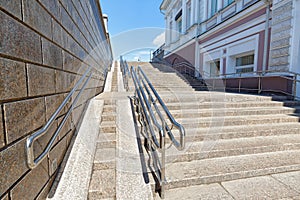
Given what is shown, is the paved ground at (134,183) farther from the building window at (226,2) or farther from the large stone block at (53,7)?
the building window at (226,2)

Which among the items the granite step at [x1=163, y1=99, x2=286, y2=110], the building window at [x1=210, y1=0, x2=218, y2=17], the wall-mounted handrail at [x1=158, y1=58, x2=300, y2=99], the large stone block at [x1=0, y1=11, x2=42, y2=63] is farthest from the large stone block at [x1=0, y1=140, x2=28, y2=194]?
the building window at [x1=210, y1=0, x2=218, y2=17]

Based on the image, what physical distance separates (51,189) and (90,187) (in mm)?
338

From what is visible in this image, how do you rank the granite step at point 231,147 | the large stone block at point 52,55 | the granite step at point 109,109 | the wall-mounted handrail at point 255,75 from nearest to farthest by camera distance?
1. the large stone block at point 52,55
2. the granite step at point 231,147
3. the granite step at point 109,109
4. the wall-mounted handrail at point 255,75

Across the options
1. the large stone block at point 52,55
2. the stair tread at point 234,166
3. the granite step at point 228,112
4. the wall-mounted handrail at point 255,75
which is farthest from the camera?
the wall-mounted handrail at point 255,75

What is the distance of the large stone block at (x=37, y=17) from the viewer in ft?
3.81

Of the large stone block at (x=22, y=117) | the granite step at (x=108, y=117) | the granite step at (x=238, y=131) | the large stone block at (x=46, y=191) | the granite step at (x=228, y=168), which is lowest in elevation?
the granite step at (x=228, y=168)

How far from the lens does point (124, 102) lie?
312 centimetres

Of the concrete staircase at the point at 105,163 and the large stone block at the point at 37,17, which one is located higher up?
the large stone block at the point at 37,17

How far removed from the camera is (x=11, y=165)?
3.20 ft

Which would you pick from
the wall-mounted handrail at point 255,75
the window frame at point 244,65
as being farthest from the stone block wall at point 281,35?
the window frame at point 244,65

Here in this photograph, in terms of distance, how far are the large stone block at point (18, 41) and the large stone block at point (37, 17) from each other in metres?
0.07

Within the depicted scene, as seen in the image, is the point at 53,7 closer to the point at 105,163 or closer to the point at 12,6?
the point at 12,6

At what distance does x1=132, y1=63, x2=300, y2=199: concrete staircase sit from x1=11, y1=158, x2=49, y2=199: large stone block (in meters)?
1.18

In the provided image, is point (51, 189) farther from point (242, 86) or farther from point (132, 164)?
point (242, 86)
